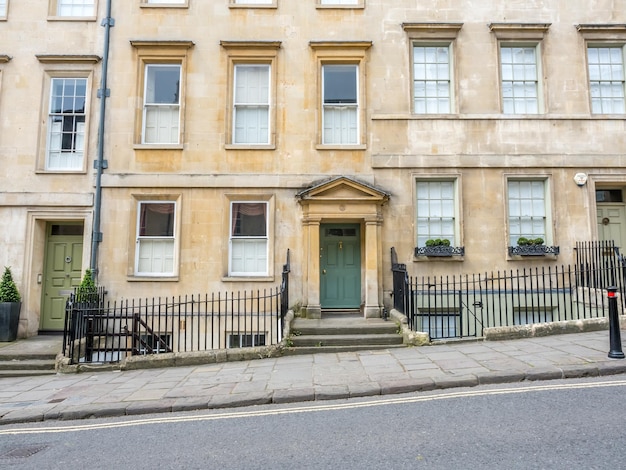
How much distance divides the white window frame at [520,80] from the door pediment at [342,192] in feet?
13.8

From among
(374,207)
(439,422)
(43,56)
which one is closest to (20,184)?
(43,56)

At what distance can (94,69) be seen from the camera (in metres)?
11.2

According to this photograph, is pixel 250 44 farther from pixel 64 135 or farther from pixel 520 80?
pixel 520 80

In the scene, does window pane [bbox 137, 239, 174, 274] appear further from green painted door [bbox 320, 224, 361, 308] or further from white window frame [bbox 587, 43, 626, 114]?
white window frame [bbox 587, 43, 626, 114]

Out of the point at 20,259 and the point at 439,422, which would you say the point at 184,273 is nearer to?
the point at 20,259

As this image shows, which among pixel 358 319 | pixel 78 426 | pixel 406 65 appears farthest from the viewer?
pixel 406 65

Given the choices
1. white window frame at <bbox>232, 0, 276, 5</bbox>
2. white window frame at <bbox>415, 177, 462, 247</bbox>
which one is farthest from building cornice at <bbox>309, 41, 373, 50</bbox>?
white window frame at <bbox>415, 177, 462, 247</bbox>

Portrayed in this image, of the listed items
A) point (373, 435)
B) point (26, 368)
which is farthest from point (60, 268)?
point (373, 435)

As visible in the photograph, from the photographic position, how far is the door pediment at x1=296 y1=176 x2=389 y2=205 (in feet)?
34.2

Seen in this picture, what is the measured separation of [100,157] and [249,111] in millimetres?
3977

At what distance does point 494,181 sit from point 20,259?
12.1 meters

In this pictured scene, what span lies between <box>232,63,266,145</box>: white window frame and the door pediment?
77.0 inches

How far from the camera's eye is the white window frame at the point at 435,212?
1088 centimetres

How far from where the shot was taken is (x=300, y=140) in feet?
36.1
